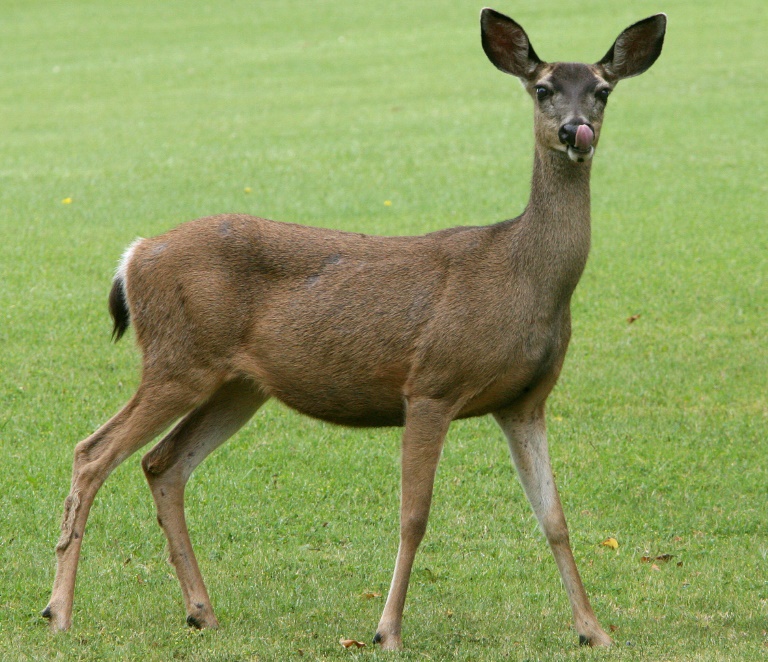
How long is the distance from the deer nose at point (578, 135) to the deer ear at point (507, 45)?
1.77ft

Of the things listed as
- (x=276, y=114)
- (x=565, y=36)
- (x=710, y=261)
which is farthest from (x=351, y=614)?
(x=565, y=36)

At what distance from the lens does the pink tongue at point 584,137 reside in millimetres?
5297

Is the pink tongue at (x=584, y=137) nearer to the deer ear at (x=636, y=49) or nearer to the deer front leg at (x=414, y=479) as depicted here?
the deer ear at (x=636, y=49)

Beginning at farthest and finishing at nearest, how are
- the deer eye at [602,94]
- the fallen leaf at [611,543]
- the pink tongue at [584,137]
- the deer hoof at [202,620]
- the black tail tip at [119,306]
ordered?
1. the fallen leaf at [611,543]
2. the black tail tip at [119,306]
3. the deer hoof at [202,620]
4. the deer eye at [602,94]
5. the pink tongue at [584,137]

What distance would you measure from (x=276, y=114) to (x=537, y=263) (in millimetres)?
15808

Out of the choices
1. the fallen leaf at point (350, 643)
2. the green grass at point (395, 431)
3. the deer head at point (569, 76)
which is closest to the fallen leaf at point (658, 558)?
the green grass at point (395, 431)

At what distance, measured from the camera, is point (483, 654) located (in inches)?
208

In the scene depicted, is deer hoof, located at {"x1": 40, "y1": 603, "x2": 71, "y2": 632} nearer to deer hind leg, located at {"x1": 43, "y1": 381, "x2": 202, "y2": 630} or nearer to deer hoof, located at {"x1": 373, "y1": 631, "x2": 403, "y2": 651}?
deer hind leg, located at {"x1": 43, "y1": 381, "x2": 202, "y2": 630}

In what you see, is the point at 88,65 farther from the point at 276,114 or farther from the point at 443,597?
the point at 443,597

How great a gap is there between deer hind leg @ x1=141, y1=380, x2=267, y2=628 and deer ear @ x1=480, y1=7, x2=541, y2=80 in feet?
6.06

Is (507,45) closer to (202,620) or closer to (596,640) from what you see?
(596,640)

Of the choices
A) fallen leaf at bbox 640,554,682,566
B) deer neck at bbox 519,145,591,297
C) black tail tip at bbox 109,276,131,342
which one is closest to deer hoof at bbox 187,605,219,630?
black tail tip at bbox 109,276,131,342

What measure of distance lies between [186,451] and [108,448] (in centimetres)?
47

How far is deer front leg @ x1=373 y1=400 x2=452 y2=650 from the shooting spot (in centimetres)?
546
